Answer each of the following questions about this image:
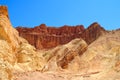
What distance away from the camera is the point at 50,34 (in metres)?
104

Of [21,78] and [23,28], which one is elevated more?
[23,28]

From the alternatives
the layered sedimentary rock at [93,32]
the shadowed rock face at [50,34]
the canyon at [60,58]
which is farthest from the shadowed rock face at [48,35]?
the layered sedimentary rock at [93,32]

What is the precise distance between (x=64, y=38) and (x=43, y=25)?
43.3ft

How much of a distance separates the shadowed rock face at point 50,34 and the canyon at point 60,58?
2.68 m

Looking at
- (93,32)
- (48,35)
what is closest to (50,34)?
(48,35)

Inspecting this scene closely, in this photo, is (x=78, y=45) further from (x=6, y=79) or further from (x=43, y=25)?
(x=43, y=25)

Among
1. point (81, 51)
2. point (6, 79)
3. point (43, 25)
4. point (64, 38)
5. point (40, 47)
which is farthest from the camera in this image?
point (43, 25)

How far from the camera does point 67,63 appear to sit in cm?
3662

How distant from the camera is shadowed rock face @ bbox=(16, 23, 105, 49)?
93.4m

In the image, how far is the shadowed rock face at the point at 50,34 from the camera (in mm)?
93381

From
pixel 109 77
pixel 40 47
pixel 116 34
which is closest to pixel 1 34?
pixel 109 77

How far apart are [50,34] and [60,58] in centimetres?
6663

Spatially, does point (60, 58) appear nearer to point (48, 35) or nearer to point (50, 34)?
point (48, 35)

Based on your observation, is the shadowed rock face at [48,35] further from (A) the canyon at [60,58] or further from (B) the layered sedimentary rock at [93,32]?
(B) the layered sedimentary rock at [93,32]
